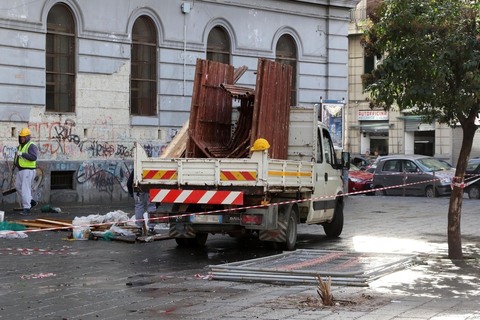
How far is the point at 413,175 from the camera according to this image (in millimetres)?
33688

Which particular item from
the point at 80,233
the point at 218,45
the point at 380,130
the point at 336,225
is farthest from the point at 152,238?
the point at 380,130

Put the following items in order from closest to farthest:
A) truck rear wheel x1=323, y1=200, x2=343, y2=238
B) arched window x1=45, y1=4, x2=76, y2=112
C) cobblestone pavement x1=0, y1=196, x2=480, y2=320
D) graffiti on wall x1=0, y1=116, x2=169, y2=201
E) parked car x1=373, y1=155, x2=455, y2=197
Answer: cobblestone pavement x1=0, y1=196, x2=480, y2=320 < truck rear wheel x1=323, y1=200, x2=343, y2=238 < graffiti on wall x1=0, y1=116, x2=169, y2=201 < arched window x1=45, y1=4, x2=76, y2=112 < parked car x1=373, y1=155, x2=455, y2=197

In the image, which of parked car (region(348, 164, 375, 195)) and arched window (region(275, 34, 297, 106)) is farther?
parked car (region(348, 164, 375, 195))

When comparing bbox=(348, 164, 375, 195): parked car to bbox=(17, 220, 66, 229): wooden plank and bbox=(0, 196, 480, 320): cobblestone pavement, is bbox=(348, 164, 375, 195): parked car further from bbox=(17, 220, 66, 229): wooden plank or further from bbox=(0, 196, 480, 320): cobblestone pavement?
bbox=(17, 220, 66, 229): wooden plank

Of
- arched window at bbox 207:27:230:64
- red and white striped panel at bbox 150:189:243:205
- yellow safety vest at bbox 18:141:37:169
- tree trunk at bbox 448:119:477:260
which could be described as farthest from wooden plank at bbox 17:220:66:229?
arched window at bbox 207:27:230:64

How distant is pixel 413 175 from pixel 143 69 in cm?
1070

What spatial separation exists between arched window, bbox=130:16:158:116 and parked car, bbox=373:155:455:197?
9.15 m

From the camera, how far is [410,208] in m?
26.8

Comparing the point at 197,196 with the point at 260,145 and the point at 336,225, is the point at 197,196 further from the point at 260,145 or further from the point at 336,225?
the point at 336,225

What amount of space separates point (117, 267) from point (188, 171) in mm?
2407

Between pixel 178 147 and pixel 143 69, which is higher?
pixel 143 69

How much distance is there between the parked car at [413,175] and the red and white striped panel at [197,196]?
1785 centimetres

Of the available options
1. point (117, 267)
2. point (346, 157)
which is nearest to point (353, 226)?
point (346, 157)

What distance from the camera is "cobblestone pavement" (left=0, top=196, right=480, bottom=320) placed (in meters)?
10.1
